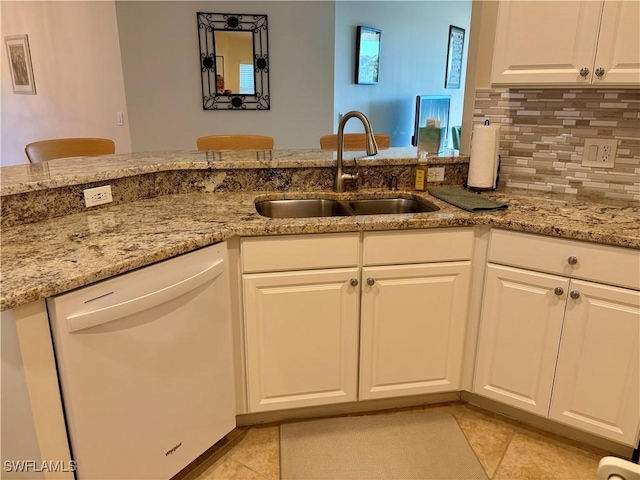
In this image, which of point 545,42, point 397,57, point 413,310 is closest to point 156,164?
point 413,310

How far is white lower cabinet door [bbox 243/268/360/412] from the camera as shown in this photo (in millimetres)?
1773

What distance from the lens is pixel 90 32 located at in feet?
12.8

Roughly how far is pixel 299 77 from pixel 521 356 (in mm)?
3063

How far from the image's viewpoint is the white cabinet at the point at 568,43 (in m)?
1.64

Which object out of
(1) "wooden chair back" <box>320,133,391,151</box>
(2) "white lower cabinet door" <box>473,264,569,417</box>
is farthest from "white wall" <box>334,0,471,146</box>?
(2) "white lower cabinet door" <box>473,264,569,417</box>

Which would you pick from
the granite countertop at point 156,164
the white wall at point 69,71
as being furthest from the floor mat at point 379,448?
the white wall at point 69,71

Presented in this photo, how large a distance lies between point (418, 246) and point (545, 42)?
91cm

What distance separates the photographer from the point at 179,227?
1625 mm

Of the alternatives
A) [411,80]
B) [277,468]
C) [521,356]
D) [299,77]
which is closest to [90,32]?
[299,77]

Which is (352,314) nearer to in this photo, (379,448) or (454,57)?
(379,448)

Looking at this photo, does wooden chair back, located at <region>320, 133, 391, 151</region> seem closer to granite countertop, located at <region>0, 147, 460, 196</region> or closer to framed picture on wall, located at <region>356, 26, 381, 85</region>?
granite countertop, located at <region>0, 147, 460, 196</region>

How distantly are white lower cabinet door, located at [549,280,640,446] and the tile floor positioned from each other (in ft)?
0.48

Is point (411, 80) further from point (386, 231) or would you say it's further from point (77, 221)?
point (77, 221)

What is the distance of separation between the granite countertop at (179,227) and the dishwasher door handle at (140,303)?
0.30ft
